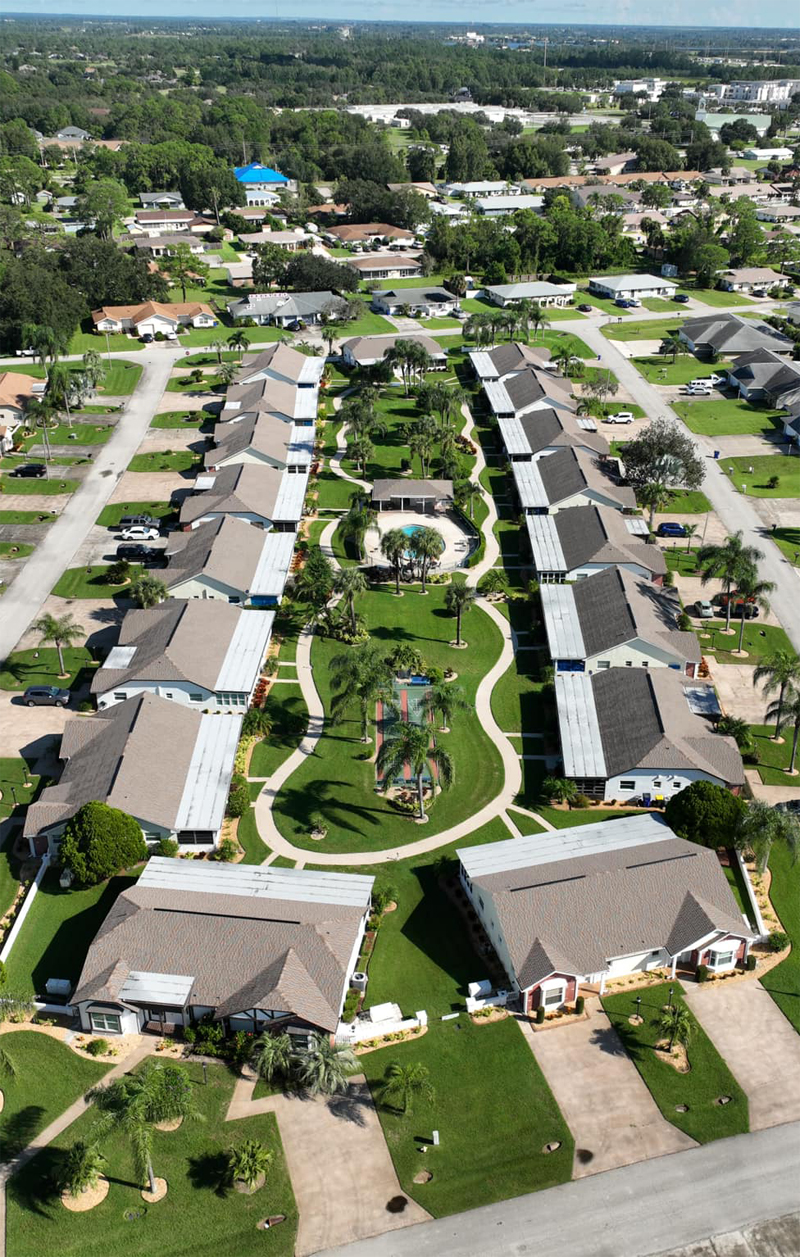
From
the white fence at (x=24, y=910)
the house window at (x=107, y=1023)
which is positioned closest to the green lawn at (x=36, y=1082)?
the house window at (x=107, y=1023)

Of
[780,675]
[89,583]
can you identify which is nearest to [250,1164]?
[780,675]

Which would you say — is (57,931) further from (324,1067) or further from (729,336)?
(729,336)

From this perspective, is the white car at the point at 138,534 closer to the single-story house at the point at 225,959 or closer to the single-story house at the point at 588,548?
the single-story house at the point at 588,548

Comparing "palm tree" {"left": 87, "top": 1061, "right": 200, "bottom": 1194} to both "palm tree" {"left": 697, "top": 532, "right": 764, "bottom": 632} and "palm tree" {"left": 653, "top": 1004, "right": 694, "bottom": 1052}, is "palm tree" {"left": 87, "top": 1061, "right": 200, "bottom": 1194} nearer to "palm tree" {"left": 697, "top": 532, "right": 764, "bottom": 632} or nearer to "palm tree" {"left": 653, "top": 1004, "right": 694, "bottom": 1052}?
"palm tree" {"left": 653, "top": 1004, "right": 694, "bottom": 1052}

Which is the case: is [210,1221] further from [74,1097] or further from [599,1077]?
[599,1077]

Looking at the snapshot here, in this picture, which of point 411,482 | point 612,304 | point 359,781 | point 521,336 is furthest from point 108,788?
point 612,304

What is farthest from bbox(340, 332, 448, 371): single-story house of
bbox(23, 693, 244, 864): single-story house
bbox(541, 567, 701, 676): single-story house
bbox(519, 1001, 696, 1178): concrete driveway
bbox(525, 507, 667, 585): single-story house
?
bbox(519, 1001, 696, 1178): concrete driveway
